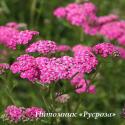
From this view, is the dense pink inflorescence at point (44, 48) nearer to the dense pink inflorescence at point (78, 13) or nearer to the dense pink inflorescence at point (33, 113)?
the dense pink inflorescence at point (33, 113)

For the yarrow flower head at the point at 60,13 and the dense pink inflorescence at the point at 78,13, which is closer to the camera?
the dense pink inflorescence at the point at 78,13

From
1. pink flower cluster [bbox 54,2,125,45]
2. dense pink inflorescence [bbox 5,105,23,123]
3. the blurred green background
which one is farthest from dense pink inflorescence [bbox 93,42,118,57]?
pink flower cluster [bbox 54,2,125,45]

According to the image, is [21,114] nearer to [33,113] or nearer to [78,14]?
[33,113]


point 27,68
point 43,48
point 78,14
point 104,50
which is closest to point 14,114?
point 27,68

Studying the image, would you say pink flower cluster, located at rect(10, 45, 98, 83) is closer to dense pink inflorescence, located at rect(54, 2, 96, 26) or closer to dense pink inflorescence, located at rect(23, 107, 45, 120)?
dense pink inflorescence, located at rect(23, 107, 45, 120)

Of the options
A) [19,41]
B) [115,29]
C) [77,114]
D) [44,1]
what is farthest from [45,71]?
[44,1]

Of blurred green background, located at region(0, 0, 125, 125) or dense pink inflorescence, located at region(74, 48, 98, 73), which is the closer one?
dense pink inflorescence, located at region(74, 48, 98, 73)

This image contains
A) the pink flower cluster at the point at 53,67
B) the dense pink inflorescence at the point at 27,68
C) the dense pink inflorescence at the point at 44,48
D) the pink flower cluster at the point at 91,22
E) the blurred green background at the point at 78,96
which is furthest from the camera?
the blurred green background at the point at 78,96

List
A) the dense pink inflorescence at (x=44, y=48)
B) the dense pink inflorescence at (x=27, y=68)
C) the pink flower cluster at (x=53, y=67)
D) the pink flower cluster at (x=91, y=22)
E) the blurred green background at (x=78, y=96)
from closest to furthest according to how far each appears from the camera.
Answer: the pink flower cluster at (x=53, y=67), the dense pink inflorescence at (x=27, y=68), the dense pink inflorescence at (x=44, y=48), the pink flower cluster at (x=91, y=22), the blurred green background at (x=78, y=96)

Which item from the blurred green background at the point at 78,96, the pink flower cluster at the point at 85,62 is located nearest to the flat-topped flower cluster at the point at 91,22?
the blurred green background at the point at 78,96
